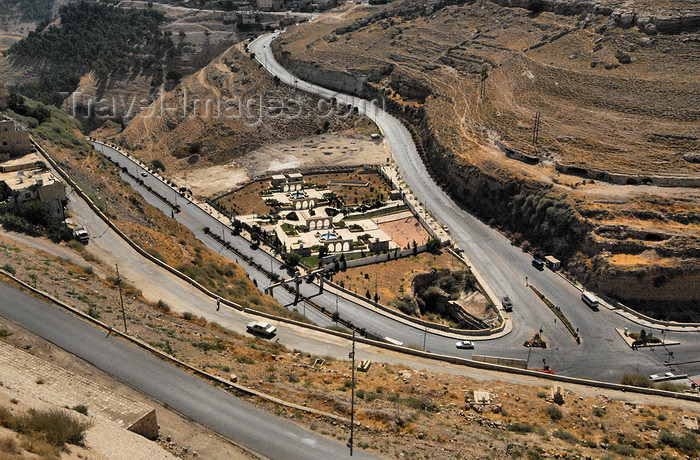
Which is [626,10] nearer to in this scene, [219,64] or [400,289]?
[400,289]

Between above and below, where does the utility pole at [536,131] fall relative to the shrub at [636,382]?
above

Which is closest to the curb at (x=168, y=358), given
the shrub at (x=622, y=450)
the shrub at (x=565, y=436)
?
the shrub at (x=565, y=436)

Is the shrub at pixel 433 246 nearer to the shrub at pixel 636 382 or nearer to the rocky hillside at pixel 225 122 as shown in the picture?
the shrub at pixel 636 382

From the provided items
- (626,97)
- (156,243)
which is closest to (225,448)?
(156,243)

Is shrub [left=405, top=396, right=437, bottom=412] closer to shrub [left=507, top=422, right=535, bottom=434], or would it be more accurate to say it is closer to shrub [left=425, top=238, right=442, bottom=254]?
shrub [left=507, top=422, right=535, bottom=434]

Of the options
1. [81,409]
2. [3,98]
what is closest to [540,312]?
[81,409]

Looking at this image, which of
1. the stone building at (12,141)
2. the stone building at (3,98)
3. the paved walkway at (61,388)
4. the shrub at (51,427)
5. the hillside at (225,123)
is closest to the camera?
the shrub at (51,427)

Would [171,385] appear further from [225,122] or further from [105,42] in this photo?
[105,42]
